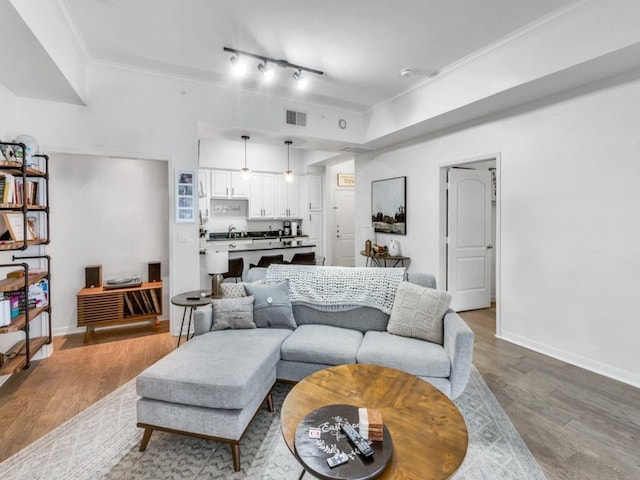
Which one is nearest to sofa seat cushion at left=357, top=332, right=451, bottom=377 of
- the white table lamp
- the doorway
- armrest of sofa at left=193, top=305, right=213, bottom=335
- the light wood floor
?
the light wood floor

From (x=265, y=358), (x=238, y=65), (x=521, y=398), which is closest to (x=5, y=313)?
(x=265, y=358)

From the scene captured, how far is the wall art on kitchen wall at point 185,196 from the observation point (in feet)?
12.8

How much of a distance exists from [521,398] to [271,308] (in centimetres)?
204

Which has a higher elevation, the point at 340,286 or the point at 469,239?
the point at 469,239

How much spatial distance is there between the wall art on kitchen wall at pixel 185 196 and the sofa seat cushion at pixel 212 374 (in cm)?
199

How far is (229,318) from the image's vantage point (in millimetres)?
2668

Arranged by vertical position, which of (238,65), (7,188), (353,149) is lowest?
(7,188)

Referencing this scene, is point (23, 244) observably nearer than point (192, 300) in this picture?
Yes

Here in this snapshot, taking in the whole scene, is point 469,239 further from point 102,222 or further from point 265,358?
point 102,222

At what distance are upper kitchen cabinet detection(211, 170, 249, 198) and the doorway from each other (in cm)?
405

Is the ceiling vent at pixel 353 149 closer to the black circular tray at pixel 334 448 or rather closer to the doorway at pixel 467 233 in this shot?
the doorway at pixel 467 233

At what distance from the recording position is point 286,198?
294 inches

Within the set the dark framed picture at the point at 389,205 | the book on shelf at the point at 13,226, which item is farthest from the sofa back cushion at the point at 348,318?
the dark framed picture at the point at 389,205

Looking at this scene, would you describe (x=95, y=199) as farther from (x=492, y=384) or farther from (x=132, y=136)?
(x=492, y=384)
